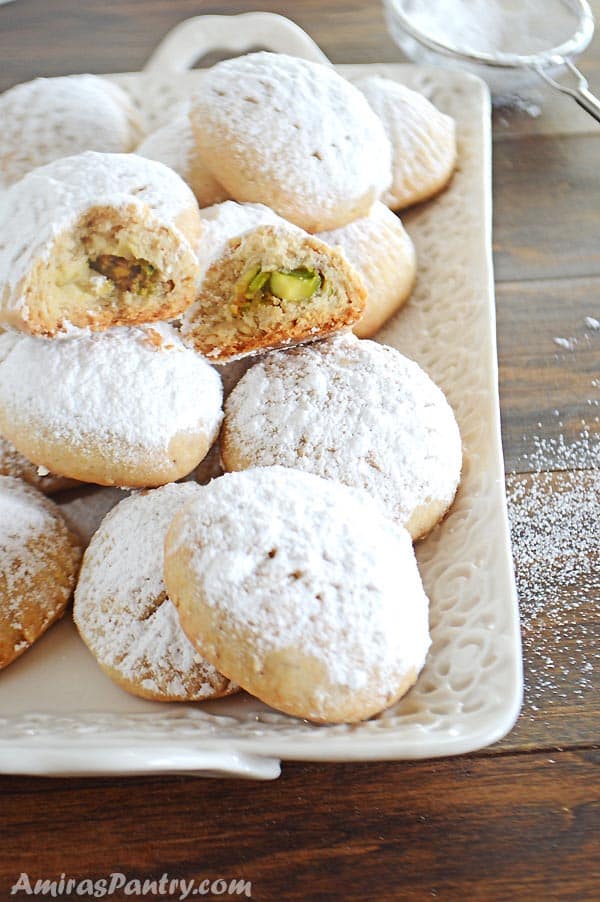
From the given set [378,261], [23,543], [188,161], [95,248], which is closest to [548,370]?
A: [378,261]

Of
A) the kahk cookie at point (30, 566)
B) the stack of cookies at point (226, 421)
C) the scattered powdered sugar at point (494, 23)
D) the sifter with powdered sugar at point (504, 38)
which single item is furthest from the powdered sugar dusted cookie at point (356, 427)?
the scattered powdered sugar at point (494, 23)

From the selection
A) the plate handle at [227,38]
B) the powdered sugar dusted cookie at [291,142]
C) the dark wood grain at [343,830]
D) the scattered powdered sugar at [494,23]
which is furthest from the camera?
the scattered powdered sugar at [494,23]

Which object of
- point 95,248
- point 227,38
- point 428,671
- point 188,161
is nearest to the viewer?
point 428,671

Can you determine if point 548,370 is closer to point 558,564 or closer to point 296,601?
point 558,564

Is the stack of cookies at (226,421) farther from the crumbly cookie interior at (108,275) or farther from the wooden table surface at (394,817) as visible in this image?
the wooden table surface at (394,817)

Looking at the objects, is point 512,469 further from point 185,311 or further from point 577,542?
point 185,311

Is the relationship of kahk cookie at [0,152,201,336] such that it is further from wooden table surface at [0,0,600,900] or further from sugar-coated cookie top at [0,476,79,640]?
wooden table surface at [0,0,600,900]
